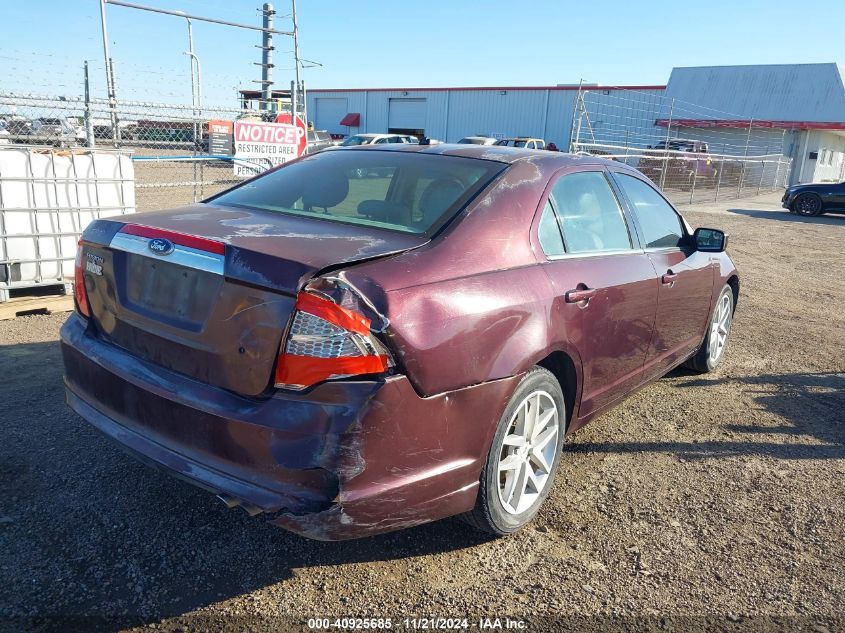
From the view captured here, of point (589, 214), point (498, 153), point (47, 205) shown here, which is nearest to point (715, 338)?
point (589, 214)

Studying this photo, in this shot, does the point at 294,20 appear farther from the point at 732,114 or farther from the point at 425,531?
the point at 732,114

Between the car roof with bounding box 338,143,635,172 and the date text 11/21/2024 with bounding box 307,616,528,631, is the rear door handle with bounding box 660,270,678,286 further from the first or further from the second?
the date text 11/21/2024 with bounding box 307,616,528,631

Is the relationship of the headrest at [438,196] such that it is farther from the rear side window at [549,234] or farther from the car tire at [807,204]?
the car tire at [807,204]

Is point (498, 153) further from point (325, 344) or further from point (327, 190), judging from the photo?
point (325, 344)

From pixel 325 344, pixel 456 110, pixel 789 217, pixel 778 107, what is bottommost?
pixel 789 217

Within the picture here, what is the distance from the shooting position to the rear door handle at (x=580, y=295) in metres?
3.10

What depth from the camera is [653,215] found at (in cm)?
430

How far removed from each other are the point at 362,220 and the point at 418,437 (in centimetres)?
108

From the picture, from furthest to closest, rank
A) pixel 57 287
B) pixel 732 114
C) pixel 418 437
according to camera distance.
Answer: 1. pixel 732 114
2. pixel 57 287
3. pixel 418 437

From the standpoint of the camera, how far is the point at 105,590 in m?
2.49

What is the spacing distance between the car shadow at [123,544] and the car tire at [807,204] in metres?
21.2

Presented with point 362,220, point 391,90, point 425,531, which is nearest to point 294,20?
point 362,220

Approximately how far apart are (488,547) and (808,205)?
21388mm

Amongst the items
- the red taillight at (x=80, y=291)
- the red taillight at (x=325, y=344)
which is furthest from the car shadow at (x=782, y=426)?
the red taillight at (x=80, y=291)
